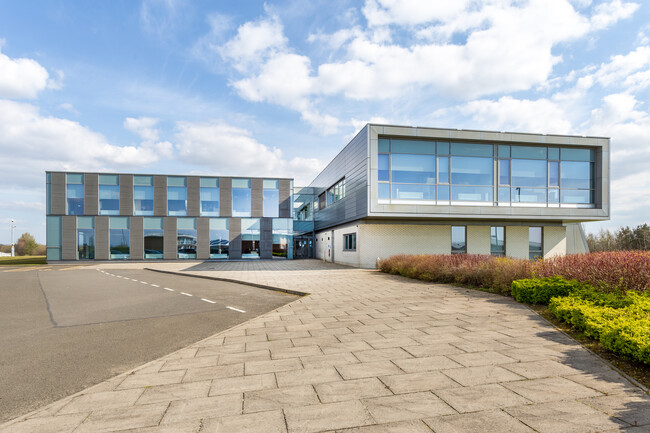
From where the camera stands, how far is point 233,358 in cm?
516

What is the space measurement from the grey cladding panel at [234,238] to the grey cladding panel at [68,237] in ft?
48.4

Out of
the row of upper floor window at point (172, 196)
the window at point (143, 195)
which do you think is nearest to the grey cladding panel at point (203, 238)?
the row of upper floor window at point (172, 196)

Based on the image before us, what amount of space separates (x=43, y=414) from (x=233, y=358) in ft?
7.07

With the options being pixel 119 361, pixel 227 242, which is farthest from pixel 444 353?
pixel 227 242

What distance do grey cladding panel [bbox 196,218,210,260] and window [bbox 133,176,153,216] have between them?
495cm

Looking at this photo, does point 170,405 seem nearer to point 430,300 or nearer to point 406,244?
point 430,300

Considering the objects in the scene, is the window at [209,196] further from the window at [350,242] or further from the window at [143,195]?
the window at [350,242]

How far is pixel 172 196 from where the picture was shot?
3725 centimetres

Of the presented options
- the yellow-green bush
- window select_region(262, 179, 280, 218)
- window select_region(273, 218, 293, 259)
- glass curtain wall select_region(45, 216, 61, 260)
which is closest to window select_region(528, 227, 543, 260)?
the yellow-green bush

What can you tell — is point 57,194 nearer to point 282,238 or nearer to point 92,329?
point 282,238

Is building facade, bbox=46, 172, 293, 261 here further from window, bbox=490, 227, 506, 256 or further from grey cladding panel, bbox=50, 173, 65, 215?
window, bbox=490, 227, 506, 256

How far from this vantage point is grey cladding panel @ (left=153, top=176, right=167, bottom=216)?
36938 millimetres

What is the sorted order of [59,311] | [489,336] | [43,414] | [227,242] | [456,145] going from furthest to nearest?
[227,242]
[456,145]
[59,311]
[489,336]
[43,414]

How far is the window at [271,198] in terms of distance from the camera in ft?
126
